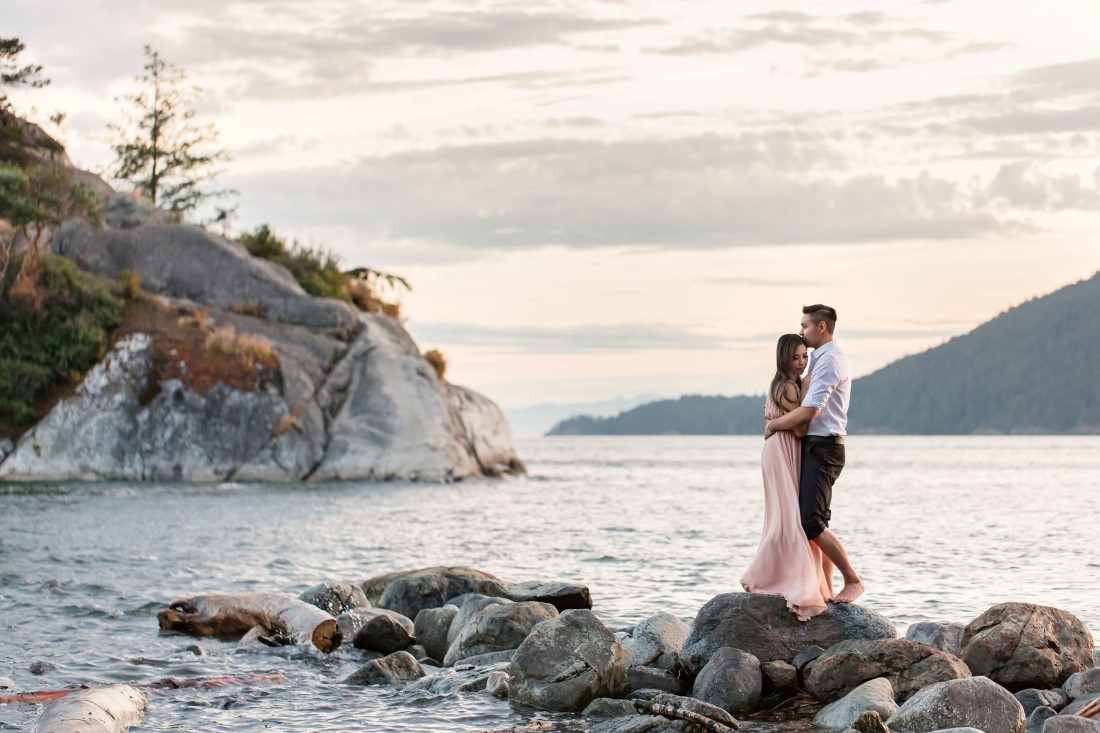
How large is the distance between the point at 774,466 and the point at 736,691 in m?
1.98

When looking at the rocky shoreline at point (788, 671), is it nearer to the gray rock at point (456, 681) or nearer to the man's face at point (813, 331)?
the gray rock at point (456, 681)

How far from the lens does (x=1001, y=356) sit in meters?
169

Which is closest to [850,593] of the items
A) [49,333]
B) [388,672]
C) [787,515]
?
[787,515]

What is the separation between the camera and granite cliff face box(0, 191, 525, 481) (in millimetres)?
37531

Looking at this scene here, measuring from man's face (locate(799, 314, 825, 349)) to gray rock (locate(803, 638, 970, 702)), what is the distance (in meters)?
2.59

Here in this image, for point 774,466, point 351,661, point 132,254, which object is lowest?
point 351,661

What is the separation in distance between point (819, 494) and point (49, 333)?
118 feet

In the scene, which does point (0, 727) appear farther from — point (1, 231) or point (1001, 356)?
point (1001, 356)

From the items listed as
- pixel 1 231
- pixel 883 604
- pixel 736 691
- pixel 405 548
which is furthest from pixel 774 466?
pixel 1 231

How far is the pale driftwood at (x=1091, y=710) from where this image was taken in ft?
28.1

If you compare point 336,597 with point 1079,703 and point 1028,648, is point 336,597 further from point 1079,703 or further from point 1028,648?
point 1079,703

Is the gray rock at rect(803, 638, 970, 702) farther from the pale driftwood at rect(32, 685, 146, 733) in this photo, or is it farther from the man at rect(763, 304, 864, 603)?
the pale driftwood at rect(32, 685, 146, 733)

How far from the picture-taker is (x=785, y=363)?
10336 mm

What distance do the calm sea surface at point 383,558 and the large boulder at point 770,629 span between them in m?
1.64
